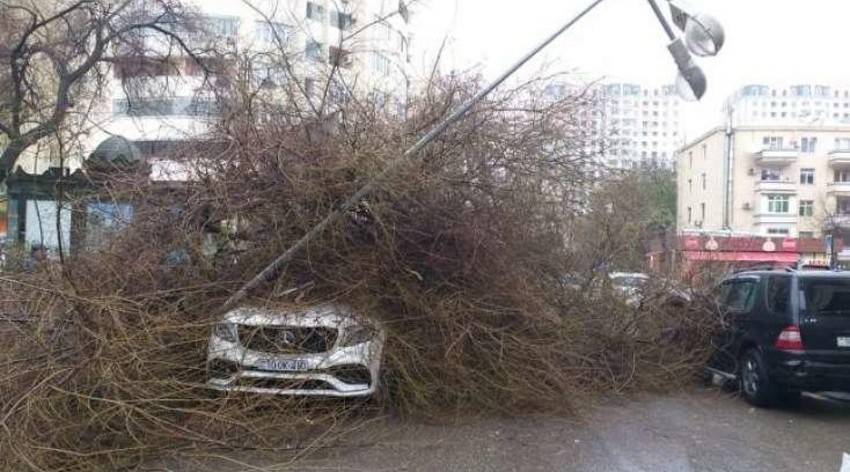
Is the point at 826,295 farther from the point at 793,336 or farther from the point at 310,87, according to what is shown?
the point at 310,87

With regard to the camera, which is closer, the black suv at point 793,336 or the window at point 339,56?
the black suv at point 793,336

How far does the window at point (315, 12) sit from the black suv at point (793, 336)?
24.3ft

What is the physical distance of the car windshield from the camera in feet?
27.0

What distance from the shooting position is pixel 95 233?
847cm

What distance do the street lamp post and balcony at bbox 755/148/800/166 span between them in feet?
219

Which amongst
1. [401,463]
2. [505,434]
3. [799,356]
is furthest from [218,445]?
[799,356]

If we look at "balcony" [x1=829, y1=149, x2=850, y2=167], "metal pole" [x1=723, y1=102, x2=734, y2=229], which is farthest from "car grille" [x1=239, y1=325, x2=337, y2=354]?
"balcony" [x1=829, y1=149, x2=850, y2=167]

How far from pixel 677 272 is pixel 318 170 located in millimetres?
5687

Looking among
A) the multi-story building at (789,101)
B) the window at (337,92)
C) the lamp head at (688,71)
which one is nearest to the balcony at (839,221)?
the multi-story building at (789,101)

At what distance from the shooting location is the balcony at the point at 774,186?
230ft

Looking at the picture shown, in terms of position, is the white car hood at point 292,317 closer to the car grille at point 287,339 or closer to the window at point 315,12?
the car grille at point 287,339

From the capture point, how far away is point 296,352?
7.09 metres

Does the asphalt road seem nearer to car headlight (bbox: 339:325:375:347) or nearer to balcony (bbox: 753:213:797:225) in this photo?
car headlight (bbox: 339:325:375:347)

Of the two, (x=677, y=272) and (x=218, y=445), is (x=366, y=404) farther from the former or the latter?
(x=677, y=272)
